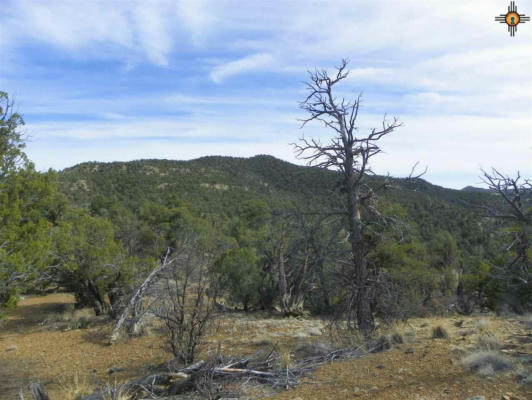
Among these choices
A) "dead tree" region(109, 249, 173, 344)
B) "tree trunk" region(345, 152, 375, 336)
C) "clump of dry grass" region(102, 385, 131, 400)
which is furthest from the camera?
"dead tree" region(109, 249, 173, 344)

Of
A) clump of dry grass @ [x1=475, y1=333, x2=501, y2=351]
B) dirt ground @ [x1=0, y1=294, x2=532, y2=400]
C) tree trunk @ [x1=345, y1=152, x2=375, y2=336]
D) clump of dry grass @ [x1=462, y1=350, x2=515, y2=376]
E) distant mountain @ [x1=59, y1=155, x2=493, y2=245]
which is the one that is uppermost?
distant mountain @ [x1=59, y1=155, x2=493, y2=245]

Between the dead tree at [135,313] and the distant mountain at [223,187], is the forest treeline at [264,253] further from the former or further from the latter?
the distant mountain at [223,187]

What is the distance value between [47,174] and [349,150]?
25.6ft

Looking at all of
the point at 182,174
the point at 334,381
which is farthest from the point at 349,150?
the point at 182,174

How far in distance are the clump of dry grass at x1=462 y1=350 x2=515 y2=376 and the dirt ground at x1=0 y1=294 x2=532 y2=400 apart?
120 millimetres

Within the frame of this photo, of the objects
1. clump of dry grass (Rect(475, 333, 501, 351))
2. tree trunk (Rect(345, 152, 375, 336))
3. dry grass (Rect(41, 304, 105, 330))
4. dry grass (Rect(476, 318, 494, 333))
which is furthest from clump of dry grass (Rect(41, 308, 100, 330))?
dry grass (Rect(476, 318, 494, 333))

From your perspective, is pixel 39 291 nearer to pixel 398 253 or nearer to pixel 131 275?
pixel 131 275

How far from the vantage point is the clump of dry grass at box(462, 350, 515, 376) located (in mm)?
5720

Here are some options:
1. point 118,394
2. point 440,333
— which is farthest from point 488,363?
point 118,394

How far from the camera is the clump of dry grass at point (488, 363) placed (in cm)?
572

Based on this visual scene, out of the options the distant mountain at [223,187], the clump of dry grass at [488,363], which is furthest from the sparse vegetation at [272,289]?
the distant mountain at [223,187]

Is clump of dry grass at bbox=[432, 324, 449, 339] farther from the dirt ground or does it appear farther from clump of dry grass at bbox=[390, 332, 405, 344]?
clump of dry grass at bbox=[390, 332, 405, 344]

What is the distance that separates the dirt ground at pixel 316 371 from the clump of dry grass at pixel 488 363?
0.39 feet

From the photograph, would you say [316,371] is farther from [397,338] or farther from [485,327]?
[485,327]
